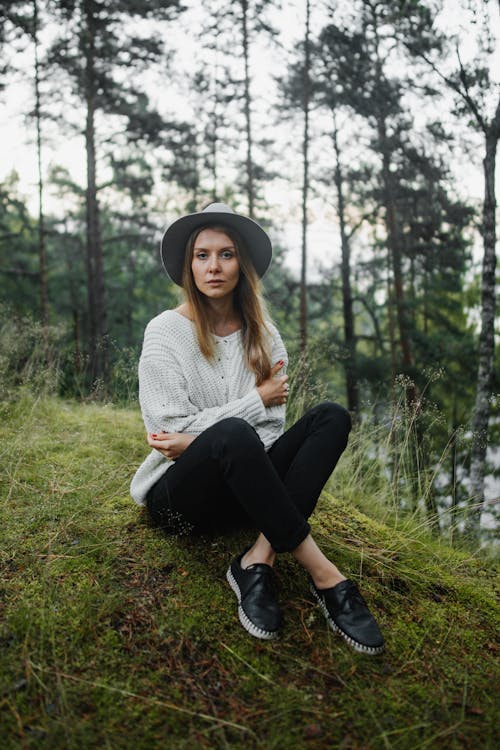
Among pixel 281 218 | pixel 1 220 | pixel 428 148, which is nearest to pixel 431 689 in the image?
pixel 428 148

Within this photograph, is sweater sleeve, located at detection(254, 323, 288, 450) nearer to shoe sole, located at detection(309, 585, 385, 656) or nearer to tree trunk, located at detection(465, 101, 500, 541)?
shoe sole, located at detection(309, 585, 385, 656)

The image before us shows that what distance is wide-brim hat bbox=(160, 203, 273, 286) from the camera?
2.48 metres

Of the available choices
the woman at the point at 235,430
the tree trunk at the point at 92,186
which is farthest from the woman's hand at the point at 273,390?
the tree trunk at the point at 92,186

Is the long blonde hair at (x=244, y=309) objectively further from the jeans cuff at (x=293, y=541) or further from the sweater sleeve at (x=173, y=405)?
the jeans cuff at (x=293, y=541)

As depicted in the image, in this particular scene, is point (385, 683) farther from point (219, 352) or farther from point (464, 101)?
point (464, 101)

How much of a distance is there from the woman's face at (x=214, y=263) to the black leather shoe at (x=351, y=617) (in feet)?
4.69

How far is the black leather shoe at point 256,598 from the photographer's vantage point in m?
1.85

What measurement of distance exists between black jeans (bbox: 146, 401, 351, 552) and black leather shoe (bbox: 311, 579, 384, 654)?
26cm

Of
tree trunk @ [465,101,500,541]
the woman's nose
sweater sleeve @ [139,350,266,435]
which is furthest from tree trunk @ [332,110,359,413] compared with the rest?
sweater sleeve @ [139,350,266,435]

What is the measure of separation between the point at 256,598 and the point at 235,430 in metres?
0.63

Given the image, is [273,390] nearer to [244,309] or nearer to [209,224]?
[244,309]

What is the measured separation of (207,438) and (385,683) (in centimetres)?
103

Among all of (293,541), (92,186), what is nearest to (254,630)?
(293,541)

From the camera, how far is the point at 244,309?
2.66m
